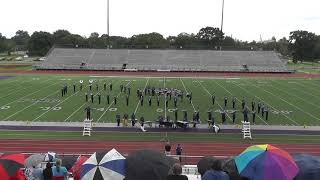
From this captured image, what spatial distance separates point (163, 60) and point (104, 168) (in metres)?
63.3

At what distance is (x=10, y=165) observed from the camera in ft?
22.3

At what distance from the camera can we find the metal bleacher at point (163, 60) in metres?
64.4

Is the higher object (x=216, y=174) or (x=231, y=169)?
(x=216, y=174)

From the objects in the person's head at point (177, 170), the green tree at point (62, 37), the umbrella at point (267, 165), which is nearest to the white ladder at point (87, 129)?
the umbrella at point (267, 165)

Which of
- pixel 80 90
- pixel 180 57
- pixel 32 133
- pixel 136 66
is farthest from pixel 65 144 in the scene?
pixel 180 57

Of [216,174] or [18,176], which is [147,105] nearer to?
[18,176]

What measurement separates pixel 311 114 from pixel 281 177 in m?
20.3

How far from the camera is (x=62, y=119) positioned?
2277cm

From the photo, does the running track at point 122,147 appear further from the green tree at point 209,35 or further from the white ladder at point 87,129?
the green tree at point 209,35

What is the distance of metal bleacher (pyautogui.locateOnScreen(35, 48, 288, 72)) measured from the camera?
64.4 m

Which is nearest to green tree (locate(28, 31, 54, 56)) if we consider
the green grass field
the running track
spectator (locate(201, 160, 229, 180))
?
the green grass field

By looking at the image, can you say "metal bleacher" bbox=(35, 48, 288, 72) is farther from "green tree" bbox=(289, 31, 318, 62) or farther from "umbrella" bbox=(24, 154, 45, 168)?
"umbrella" bbox=(24, 154, 45, 168)

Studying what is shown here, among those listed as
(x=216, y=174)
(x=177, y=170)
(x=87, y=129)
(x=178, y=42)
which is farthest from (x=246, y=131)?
(x=178, y=42)

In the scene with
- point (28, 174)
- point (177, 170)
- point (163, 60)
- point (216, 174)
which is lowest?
point (163, 60)
